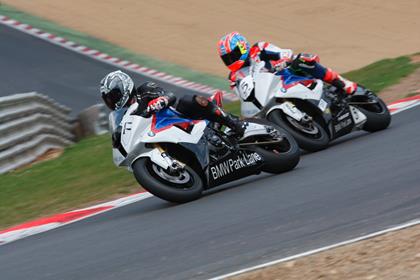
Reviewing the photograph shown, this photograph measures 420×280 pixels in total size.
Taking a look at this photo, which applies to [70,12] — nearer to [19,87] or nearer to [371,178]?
[19,87]

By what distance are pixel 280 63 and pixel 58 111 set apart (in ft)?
21.2

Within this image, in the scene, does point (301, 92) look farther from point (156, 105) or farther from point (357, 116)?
point (156, 105)

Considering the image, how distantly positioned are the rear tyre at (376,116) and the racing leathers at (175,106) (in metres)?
2.23

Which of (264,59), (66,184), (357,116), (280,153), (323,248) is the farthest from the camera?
(66,184)

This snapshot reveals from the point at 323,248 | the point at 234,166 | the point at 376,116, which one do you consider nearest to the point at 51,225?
the point at 234,166

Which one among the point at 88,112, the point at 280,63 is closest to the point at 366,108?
the point at 280,63

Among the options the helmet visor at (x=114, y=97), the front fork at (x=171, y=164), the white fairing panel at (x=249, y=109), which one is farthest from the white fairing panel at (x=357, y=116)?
the helmet visor at (x=114, y=97)

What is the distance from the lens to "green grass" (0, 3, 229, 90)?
67.9 feet


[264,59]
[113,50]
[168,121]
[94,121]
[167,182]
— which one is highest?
[264,59]

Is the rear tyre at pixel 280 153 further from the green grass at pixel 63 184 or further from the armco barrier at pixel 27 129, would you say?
the armco barrier at pixel 27 129

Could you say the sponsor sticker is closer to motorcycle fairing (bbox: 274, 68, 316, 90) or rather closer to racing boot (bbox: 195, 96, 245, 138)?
racing boot (bbox: 195, 96, 245, 138)

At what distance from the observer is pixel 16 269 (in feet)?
23.8

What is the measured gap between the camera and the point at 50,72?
20797 millimetres

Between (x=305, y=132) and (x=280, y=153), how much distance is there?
0.96 m
